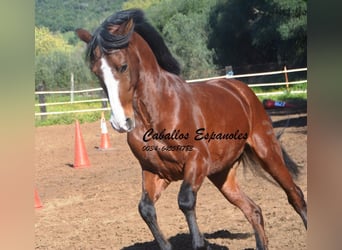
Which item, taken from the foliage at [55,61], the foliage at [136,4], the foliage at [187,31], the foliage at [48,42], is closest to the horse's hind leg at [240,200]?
the foliage at [187,31]

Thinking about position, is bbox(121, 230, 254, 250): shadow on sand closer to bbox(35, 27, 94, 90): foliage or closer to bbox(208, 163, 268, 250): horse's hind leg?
bbox(208, 163, 268, 250): horse's hind leg

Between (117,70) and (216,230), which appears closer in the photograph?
(117,70)

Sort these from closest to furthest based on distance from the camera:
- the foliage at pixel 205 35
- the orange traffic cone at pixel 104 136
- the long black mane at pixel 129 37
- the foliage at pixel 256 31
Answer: the long black mane at pixel 129 37, the foliage at pixel 205 35, the foliage at pixel 256 31, the orange traffic cone at pixel 104 136

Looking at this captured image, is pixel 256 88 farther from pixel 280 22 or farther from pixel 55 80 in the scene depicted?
pixel 55 80

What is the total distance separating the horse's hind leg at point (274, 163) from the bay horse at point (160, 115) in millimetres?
154

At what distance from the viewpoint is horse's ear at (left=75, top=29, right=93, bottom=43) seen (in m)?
4.81

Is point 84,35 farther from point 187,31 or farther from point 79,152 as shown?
point 79,152

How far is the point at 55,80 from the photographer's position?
5.34 metres

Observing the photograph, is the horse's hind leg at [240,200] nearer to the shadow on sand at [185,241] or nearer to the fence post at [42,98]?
the shadow on sand at [185,241]

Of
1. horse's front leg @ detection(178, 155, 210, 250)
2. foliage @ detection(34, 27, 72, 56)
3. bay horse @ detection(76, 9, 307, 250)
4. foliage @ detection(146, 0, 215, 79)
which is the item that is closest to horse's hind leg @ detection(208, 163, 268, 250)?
bay horse @ detection(76, 9, 307, 250)

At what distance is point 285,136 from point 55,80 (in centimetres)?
181

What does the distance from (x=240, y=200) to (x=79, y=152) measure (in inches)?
55.2

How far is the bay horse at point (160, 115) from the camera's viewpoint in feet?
15.4
